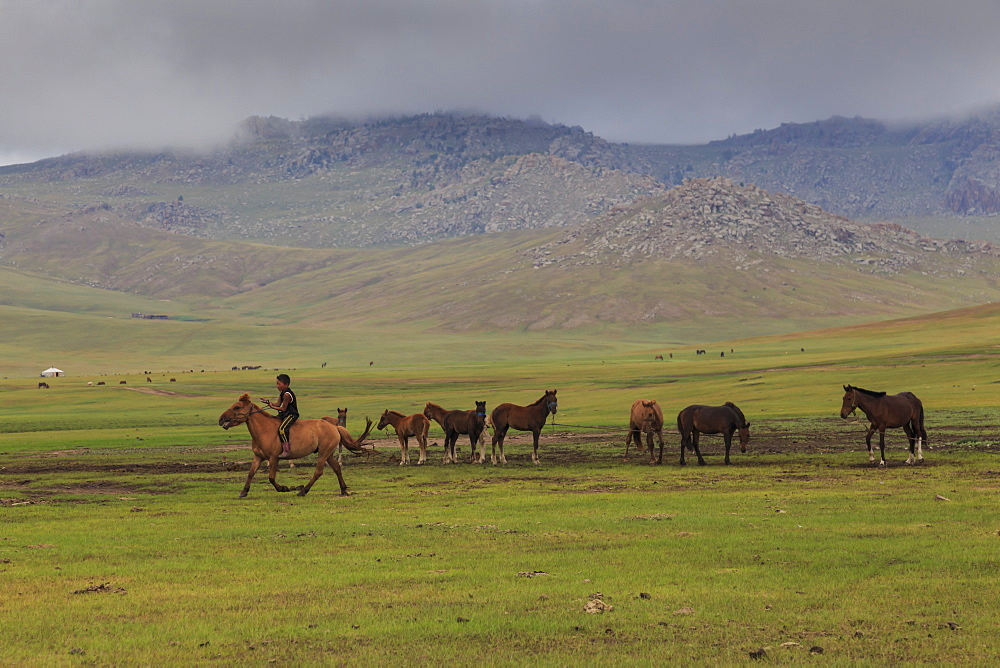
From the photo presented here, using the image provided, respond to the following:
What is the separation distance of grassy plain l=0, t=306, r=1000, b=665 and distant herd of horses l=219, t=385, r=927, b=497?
115 cm

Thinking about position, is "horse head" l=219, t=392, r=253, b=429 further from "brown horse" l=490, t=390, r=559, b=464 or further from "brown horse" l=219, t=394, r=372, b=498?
"brown horse" l=490, t=390, r=559, b=464

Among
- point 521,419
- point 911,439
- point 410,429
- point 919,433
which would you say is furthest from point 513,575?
point 410,429

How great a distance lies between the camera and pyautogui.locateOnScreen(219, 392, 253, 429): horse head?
2628 centimetres

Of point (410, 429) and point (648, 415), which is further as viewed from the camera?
point (410, 429)

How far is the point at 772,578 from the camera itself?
51.8 feet

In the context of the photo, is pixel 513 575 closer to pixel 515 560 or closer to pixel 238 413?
pixel 515 560

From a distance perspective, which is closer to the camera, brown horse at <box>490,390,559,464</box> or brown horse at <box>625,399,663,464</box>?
brown horse at <box>490,390,559,464</box>

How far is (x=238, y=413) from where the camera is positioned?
26641mm

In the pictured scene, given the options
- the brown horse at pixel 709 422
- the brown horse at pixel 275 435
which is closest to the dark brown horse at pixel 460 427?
the brown horse at pixel 709 422

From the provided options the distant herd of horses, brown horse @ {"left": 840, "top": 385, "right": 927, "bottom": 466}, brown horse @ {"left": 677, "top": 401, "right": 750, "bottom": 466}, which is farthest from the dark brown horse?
brown horse @ {"left": 840, "top": 385, "right": 927, "bottom": 466}

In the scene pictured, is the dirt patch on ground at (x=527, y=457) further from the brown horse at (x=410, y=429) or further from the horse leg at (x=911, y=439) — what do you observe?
the brown horse at (x=410, y=429)

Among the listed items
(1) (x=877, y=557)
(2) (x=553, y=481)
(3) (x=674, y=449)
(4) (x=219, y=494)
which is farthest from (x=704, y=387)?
(1) (x=877, y=557)

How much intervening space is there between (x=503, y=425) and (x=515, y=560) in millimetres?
21428

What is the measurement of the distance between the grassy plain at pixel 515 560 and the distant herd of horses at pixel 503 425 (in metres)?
1.15
